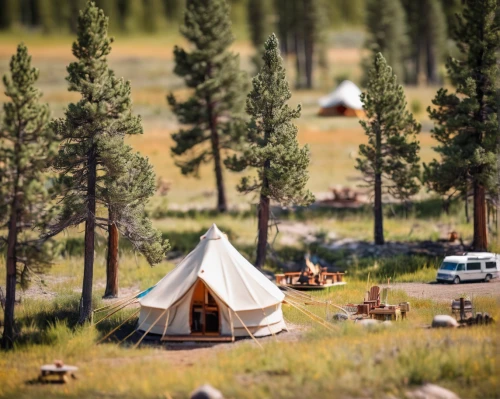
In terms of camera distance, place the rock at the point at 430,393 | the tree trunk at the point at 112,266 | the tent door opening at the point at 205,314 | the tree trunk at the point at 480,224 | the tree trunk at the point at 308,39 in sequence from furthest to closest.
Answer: the tree trunk at the point at 308,39 → the tree trunk at the point at 480,224 → the tree trunk at the point at 112,266 → the tent door opening at the point at 205,314 → the rock at the point at 430,393

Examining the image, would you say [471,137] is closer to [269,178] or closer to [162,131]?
[269,178]

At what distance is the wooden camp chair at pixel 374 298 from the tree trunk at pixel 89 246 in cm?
1018

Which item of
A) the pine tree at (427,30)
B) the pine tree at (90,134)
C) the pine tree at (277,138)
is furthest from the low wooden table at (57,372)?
the pine tree at (427,30)

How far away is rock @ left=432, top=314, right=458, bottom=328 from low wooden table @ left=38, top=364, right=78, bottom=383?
11.6 m

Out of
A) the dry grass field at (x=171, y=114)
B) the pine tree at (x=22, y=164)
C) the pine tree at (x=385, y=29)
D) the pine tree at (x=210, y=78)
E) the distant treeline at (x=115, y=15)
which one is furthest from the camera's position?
the distant treeline at (x=115, y=15)

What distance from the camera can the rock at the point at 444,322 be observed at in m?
28.6

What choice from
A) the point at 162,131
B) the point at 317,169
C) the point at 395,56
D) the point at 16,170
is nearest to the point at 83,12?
the point at 16,170

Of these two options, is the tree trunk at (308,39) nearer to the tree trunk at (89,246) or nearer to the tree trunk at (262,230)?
the tree trunk at (262,230)

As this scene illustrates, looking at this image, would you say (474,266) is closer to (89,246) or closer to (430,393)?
(430,393)

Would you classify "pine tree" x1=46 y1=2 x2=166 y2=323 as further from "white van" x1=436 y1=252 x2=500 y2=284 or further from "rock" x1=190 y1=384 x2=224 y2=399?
"white van" x1=436 y1=252 x2=500 y2=284

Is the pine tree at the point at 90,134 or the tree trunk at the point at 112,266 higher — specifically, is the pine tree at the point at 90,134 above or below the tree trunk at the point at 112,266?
above

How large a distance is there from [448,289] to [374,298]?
16.8ft

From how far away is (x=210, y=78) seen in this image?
4950 centimetres

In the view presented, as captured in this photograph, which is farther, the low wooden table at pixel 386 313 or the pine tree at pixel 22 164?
the low wooden table at pixel 386 313
